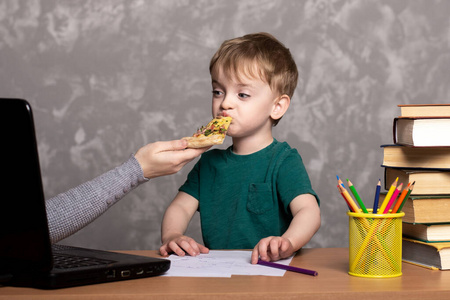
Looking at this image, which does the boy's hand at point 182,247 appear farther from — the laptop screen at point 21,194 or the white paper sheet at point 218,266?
the laptop screen at point 21,194

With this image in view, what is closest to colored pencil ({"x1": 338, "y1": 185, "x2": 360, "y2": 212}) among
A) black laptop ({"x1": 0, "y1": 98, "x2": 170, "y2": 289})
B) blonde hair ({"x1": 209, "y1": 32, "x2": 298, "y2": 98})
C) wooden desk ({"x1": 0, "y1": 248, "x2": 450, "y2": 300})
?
wooden desk ({"x1": 0, "y1": 248, "x2": 450, "y2": 300})

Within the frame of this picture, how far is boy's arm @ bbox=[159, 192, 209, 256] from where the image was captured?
1668 millimetres

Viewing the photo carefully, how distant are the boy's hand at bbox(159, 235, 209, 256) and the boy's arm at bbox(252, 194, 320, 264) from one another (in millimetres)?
178

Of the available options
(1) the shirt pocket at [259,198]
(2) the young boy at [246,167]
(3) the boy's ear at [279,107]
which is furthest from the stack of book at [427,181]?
(3) the boy's ear at [279,107]

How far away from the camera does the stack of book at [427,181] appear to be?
4.79 ft

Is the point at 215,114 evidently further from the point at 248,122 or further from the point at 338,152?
the point at 338,152

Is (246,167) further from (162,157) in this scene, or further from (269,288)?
(269,288)

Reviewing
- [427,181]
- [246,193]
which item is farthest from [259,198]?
[427,181]

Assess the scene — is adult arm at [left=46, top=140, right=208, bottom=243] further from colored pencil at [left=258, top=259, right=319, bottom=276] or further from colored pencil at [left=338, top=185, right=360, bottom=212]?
colored pencil at [left=338, top=185, right=360, bottom=212]

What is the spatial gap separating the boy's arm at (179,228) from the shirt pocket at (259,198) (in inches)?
8.3

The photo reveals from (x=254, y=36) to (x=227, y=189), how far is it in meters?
0.56

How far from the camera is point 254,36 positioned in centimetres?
231

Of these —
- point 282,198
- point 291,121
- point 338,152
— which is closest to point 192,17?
point 291,121

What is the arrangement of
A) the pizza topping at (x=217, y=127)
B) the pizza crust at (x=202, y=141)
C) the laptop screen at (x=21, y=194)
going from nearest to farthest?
the laptop screen at (x=21, y=194), the pizza crust at (x=202, y=141), the pizza topping at (x=217, y=127)
